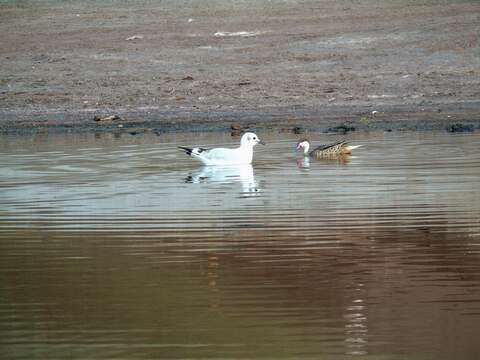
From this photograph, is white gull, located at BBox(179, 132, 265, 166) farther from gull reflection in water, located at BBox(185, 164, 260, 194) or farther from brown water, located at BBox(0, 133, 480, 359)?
brown water, located at BBox(0, 133, 480, 359)

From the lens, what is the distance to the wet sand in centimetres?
2373

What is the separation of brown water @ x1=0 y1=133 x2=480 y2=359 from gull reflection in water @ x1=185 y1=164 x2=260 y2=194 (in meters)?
0.06

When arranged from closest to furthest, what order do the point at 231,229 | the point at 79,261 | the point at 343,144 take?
1. the point at 79,261
2. the point at 231,229
3. the point at 343,144

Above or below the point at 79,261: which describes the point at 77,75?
above

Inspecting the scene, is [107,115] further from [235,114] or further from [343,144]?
[343,144]

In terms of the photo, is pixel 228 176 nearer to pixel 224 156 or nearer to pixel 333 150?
pixel 224 156

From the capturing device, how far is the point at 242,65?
27.4 metres

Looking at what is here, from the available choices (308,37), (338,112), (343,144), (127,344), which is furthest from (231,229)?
(308,37)

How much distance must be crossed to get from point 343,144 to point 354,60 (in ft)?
35.0

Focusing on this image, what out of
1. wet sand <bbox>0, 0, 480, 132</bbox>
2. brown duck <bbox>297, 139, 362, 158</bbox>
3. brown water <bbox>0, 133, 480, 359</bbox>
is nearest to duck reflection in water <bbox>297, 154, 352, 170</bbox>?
brown duck <bbox>297, 139, 362, 158</bbox>

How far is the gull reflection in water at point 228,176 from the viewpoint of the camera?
13.8 m

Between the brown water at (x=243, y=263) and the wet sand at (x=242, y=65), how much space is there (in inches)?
331

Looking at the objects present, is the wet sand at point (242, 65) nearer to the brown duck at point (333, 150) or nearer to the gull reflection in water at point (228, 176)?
the brown duck at point (333, 150)

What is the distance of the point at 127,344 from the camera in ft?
21.5
